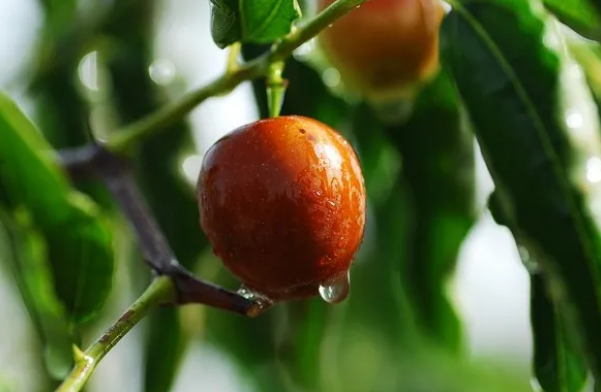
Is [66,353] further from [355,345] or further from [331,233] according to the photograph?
[355,345]

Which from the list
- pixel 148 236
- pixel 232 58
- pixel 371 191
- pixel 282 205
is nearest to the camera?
pixel 282 205

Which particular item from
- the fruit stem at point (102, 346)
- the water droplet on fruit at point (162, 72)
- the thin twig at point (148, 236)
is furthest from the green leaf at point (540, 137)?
the water droplet on fruit at point (162, 72)

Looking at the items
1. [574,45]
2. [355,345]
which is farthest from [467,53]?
[355,345]

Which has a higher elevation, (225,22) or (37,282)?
(225,22)

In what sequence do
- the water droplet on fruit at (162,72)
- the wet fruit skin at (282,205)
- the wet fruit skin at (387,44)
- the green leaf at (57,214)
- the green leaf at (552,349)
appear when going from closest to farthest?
the wet fruit skin at (282,205) → the green leaf at (552,349) → the green leaf at (57,214) → the wet fruit skin at (387,44) → the water droplet on fruit at (162,72)

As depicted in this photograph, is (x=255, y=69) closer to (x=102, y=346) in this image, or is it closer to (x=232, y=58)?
(x=232, y=58)

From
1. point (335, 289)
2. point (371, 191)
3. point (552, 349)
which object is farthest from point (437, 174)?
point (335, 289)

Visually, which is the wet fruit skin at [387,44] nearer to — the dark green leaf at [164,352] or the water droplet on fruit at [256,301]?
the dark green leaf at [164,352]
